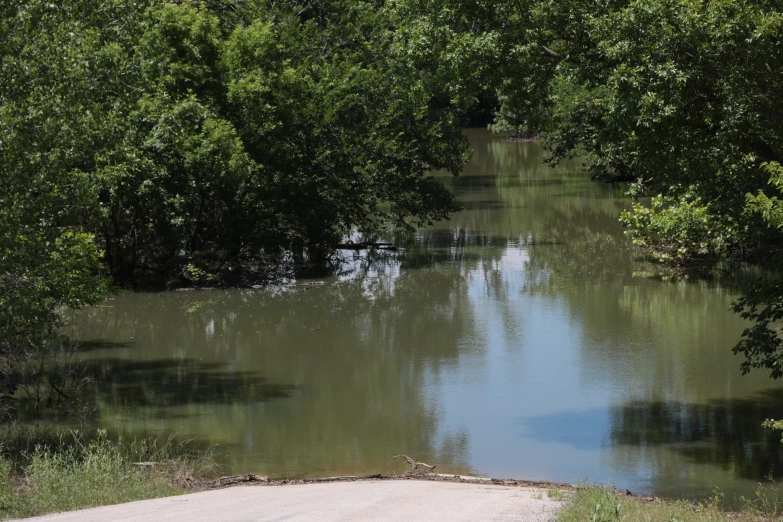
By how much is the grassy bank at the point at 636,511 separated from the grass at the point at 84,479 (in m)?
4.20

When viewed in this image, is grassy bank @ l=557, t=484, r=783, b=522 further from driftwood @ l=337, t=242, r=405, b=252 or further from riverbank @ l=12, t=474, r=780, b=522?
driftwood @ l=337, t=242, r=405, b=252

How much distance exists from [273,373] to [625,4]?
28.5 ft

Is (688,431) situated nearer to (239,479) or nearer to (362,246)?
(239,479)

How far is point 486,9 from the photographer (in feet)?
55.4

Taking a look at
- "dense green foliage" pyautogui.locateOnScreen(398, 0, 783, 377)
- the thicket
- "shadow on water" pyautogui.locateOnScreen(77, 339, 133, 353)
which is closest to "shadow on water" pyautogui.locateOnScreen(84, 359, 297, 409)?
"shadow on water" pyautogui.locateOnScreen(77, 339, 133, 353)

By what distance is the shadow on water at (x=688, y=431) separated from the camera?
1283 centimetres

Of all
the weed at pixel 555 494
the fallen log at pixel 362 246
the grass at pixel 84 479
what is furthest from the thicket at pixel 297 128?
the weed at pixel 555 494

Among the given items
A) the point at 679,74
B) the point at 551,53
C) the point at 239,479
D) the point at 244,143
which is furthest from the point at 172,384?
the point at 679,74

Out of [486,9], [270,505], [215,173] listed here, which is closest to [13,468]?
[270,505]

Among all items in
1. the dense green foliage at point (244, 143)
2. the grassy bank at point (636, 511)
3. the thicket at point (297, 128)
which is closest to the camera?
the grassy bank at point (636, 511)

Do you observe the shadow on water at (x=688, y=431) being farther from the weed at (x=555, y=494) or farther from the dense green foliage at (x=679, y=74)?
the weed at (x=555, y=494)

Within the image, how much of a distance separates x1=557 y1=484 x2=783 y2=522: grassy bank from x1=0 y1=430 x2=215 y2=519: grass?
13.8 ft

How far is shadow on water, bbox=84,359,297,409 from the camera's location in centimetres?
1630

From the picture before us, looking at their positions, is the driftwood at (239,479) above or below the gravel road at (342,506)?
below
